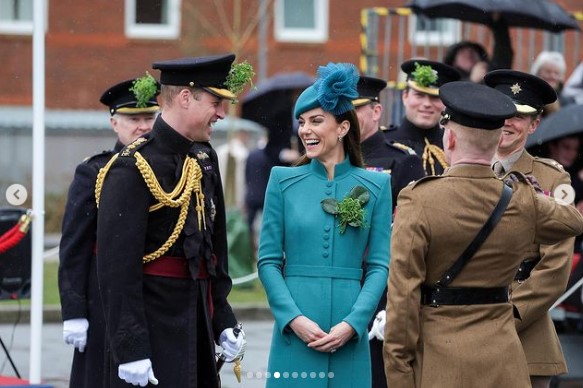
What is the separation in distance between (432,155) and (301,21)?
13.6m

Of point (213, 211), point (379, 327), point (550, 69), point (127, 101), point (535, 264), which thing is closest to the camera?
point (213, 211)

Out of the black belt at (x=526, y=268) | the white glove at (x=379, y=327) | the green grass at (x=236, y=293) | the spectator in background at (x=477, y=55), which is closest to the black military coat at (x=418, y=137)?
the white glove at (x=379, y=327)

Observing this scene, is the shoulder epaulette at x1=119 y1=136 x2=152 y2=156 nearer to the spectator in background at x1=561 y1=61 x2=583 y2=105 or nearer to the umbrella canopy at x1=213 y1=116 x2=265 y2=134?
the spectator in background at x1=561 y1=61 x2=583 y2=105

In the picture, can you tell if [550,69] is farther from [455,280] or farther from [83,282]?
[455,280]

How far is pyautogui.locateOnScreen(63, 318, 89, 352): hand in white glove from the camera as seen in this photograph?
6.72m

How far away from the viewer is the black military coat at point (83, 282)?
673 centimetres

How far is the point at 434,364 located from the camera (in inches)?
211

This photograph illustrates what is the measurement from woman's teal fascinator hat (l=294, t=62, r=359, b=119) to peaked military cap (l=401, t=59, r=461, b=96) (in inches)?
68.0

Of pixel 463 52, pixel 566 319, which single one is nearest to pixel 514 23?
pixel 463 52

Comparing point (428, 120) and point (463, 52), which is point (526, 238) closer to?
point (428, 120)

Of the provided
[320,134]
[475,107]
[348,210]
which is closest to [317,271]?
[348,210]

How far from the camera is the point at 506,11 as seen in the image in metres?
11.6

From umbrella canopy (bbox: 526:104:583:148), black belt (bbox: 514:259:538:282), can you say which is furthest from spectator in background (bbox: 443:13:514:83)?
black belt (bbox: 514:259:538:282)

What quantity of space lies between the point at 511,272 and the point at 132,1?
9385mm
